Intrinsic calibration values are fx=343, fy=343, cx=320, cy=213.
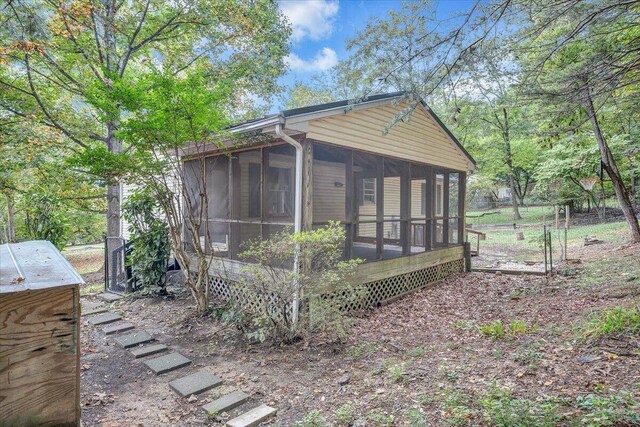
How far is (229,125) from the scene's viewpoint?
6051mm

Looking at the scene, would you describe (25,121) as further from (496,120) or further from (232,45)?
(496,120)

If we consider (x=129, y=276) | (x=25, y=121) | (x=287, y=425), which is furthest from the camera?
(x=25, y=121)

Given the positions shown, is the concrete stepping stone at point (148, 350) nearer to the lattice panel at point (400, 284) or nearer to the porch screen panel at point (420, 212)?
the lattice panel at point (400, 284)

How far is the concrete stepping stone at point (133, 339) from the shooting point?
4.91 meters

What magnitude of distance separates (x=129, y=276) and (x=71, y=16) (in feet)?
20.7

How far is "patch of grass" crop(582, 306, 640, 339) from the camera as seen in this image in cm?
412

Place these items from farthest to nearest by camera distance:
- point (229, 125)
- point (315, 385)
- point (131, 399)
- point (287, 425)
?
point (229, 125) → point (315, 385) → point (131, 399) → point (287, 425)

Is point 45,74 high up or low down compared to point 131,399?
up

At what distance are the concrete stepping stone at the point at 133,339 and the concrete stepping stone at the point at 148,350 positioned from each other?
0.18 m

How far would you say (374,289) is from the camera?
716 cm

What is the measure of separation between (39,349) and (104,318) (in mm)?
5838

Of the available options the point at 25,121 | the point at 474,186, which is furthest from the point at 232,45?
the point at 474,186

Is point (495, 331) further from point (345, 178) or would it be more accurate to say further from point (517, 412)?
point (345, 178)

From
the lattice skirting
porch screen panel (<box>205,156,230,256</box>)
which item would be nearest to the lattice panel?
the lattice skirting
